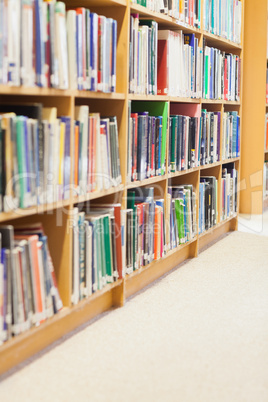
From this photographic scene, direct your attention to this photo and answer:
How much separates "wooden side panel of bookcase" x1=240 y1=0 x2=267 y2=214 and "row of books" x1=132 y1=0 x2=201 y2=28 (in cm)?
169

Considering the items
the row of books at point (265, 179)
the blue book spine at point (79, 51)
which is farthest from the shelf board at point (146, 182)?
the row of books at point (265, 179)

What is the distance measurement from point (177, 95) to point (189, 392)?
1879 millimetres

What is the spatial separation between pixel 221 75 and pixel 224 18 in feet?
1.28

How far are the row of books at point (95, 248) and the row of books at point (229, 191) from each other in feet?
6.02

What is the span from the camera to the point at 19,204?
2057 millimetres

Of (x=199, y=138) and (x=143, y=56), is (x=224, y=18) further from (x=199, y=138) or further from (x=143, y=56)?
(x=143, y=56)

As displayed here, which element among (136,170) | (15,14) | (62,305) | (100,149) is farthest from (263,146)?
(15,14)

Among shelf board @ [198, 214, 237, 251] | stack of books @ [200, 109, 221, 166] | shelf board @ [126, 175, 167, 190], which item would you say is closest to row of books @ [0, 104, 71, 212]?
shelf board @ [126, 175, 167, 190]

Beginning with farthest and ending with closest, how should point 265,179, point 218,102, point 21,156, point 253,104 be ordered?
point 265,179 < point 253,104 < point 218,102 < point 21,156

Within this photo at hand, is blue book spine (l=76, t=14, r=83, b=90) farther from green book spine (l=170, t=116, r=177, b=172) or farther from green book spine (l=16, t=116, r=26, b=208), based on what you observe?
green book spine (l=170, t=116, r=177, b=172)

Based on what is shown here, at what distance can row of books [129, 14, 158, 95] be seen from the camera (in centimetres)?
282

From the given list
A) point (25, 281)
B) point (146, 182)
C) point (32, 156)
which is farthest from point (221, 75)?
point (25, 281)

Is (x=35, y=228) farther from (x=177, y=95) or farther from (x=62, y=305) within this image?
(x=177, y=95)

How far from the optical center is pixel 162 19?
10.4ft
